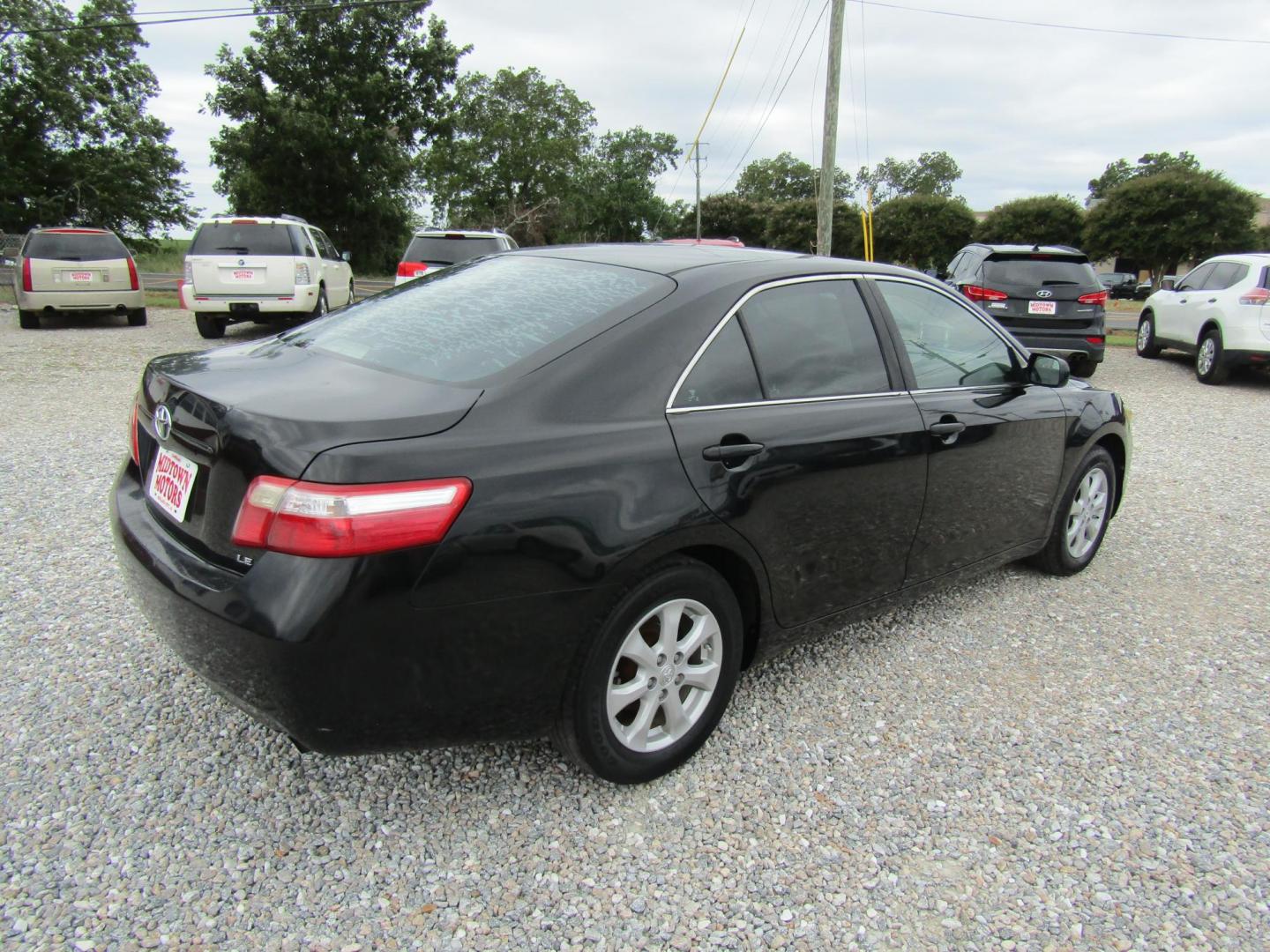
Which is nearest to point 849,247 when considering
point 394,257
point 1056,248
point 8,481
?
point 394,257

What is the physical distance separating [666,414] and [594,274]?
71 cm

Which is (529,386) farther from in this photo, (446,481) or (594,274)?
(594,274)

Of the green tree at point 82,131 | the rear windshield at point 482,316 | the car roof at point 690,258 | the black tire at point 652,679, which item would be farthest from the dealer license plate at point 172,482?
the green tree at point 82,131

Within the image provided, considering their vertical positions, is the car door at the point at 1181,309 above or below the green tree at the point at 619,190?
below

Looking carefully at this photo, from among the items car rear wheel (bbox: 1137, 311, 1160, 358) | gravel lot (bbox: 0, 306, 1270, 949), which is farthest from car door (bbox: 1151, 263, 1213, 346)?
gravel lot (bbox: 0, 306, 1270, 949)

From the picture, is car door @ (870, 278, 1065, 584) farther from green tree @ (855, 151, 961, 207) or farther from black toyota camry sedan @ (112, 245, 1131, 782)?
green tree @ (855, 151, 961, 207)

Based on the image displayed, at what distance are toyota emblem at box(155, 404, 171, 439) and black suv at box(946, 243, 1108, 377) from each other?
9.81 m

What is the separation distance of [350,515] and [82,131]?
39.0 metres

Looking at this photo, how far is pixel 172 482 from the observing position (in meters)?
2.36

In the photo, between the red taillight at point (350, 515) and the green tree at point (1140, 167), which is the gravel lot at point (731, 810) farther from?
the green tree at point (1140, 167)

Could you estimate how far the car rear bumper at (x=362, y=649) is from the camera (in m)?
1.93

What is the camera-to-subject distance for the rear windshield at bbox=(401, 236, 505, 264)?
12453 mm

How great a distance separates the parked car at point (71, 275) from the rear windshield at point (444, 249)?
4519 mm

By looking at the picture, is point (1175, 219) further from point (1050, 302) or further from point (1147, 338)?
point (1050, 302)
